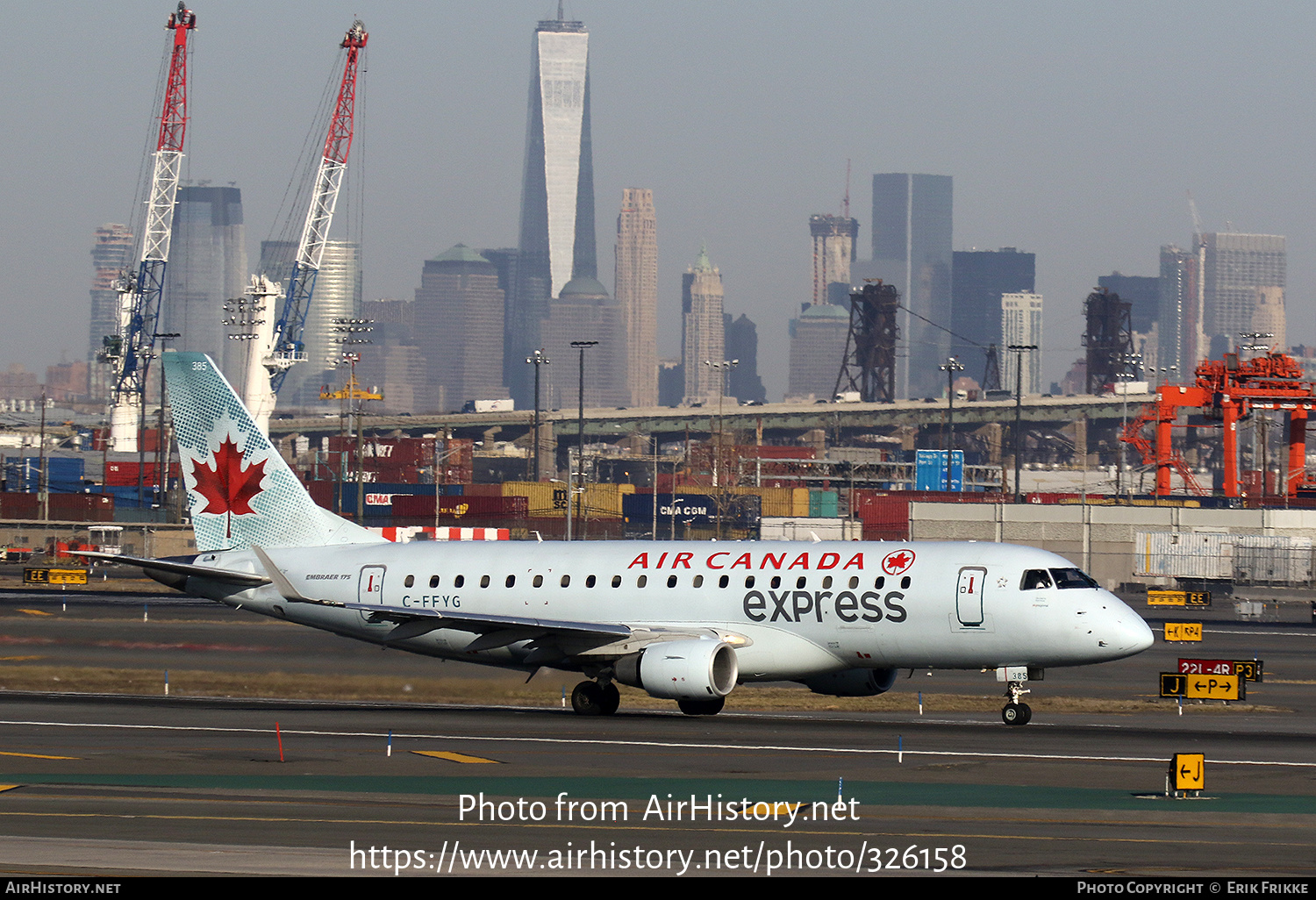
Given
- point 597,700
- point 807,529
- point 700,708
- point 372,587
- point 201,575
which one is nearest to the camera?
point 597,700

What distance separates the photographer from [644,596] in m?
41.8

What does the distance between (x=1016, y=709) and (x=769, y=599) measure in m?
6.21

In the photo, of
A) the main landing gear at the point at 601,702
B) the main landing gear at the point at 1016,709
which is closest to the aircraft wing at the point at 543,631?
the main landing gear at the point at 601,702

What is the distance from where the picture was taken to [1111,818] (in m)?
24.9

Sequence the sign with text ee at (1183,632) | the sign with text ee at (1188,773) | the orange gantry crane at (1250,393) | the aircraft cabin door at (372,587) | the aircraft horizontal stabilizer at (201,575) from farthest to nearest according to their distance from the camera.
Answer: the orange gantry crane at (1250,393) → the sign with text ee at (1183,632) → the aircraft cabin door at (372,587) → the aircraft horizontal stabilizer at (201,575) → the sign with text ee at (1188,773)

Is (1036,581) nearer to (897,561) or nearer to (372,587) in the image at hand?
(897,561)

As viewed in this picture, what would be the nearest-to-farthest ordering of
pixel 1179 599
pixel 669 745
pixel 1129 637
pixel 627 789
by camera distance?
pixel 627 789 < pixel 669 745 < pixel 1129 637 < pixel 1179 599

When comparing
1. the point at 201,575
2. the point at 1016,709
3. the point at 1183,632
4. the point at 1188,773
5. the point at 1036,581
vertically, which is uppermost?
the point at 1036,581

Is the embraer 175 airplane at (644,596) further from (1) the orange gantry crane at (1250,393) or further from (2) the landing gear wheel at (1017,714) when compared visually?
(1) the orange gantry crane at (1250,393)

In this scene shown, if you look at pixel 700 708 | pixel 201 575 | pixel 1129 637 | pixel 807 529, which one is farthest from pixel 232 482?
pixel 807 529

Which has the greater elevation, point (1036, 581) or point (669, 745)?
point (1036, 581)

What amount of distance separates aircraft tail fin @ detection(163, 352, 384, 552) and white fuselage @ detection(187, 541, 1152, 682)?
5.29ft

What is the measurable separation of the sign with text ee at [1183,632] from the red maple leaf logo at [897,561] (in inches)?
1014

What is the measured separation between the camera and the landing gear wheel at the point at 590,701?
135 ft
